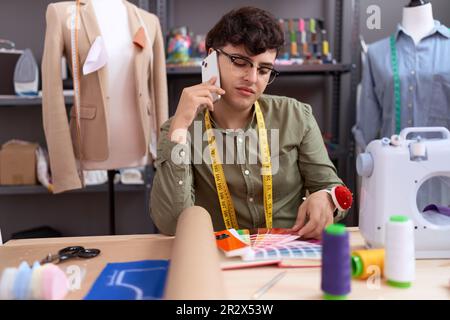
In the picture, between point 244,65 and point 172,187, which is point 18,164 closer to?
point 172,187

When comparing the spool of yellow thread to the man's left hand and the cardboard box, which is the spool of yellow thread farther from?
the cardboard box

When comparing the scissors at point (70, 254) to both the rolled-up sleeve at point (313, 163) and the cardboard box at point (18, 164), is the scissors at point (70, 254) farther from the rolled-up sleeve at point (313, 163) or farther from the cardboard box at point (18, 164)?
the cardboard box at point (18, 164)

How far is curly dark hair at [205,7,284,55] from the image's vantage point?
1.44m

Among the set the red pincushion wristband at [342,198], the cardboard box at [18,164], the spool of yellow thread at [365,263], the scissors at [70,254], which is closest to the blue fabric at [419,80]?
the red pincushion wristband at [342,198]

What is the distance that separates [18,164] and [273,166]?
1.98 m

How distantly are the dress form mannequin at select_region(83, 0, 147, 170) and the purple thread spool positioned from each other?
164 cm

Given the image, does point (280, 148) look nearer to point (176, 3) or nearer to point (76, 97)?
point (76, 97)

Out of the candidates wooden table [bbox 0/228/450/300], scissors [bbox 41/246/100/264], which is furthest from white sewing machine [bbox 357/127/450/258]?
scissors [bbox 41/246/100/264]

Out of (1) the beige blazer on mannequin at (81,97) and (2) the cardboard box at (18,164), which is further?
(2) the cardboard box at (18,164)

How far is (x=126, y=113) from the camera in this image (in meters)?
2.30

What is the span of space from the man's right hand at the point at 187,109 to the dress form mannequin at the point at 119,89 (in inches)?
36.0

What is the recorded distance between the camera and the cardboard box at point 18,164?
112 inches

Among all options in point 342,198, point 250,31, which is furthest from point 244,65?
point 342,198

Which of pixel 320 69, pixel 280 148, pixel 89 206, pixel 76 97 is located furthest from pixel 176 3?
pixel 280 148
